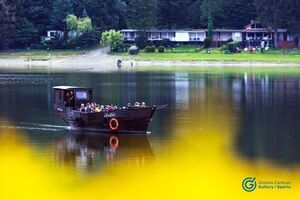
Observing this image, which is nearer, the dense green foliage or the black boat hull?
the black boat hull

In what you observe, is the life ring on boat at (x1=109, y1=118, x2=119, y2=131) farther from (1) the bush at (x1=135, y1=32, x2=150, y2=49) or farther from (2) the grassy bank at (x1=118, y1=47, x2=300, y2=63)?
(1) the bush at (x1=135, y1=32, x2=150, y2=49)

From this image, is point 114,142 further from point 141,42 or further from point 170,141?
point 141,42

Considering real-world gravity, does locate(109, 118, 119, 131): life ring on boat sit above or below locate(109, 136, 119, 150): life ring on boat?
above

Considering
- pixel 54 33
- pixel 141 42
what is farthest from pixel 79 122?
pixel 54 33

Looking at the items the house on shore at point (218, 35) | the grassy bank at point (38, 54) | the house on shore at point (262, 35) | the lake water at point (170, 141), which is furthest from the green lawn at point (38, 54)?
the lake water at point (170, 141)

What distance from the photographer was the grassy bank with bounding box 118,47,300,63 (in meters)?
126

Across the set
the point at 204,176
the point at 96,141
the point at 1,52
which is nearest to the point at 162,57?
the point at 1,52

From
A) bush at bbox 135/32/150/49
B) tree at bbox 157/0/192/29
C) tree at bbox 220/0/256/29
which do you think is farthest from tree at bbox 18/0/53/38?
tree at bbox 220/0/256/29

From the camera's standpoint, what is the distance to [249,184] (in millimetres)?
35000

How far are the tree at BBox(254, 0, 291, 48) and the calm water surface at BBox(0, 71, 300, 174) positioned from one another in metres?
34.6

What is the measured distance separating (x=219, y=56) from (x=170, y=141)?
84.5 meters

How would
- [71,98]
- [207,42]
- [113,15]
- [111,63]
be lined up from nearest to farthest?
[71,98]
[111,63]
[207,42]
[113,15]

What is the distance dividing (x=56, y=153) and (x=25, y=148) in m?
2.36

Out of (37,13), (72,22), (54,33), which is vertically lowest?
(54,33)
